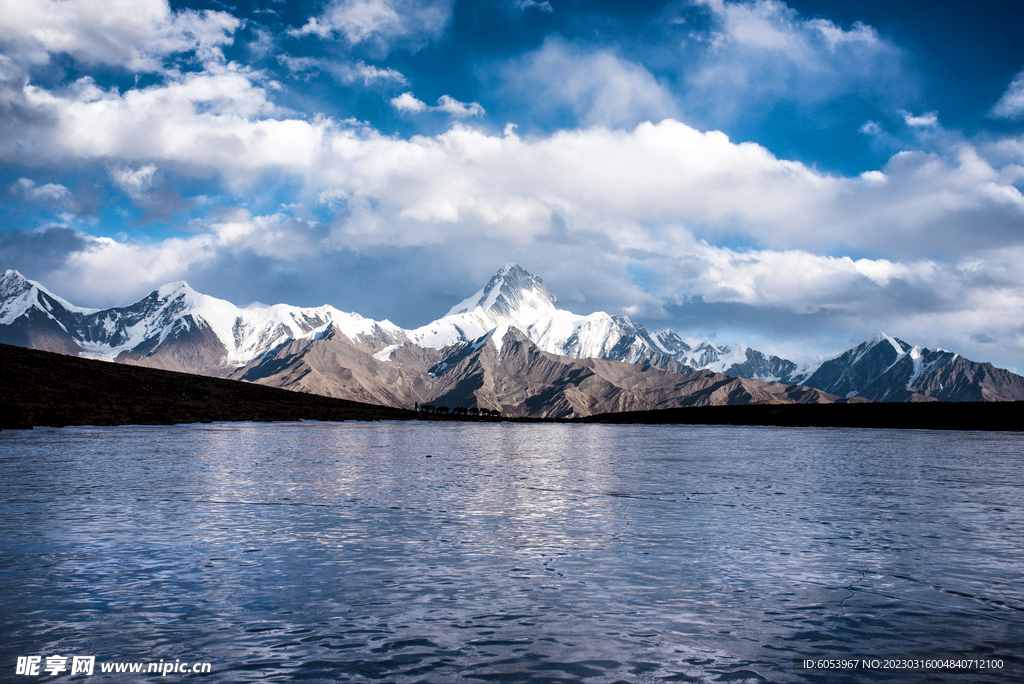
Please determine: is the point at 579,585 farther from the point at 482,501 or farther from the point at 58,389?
the point at 58,389

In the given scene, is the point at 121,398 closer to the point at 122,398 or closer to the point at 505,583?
the point at 122,398

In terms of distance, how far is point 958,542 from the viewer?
21625 millimetres

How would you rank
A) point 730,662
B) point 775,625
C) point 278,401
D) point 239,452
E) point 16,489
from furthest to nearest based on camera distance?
point 278,401 < point 239,452 < point 16,489 < point 775,625 < point 730,662

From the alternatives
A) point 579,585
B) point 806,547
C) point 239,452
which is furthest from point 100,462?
point 806,547

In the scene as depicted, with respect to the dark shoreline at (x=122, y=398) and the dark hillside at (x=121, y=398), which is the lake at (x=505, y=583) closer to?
the dark shoreline at (x=122, y=398)

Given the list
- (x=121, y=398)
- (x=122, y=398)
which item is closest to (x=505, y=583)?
(x=121, y=398)

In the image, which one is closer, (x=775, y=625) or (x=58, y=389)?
(x=775, y=625)

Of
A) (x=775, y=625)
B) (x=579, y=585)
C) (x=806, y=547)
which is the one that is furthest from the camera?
(x=806, y=547)

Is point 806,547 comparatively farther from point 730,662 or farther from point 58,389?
point 58,389

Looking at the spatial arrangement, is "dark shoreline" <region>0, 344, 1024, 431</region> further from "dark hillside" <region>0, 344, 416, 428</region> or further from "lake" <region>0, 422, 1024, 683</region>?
"lake" <region>0, 422, 1024, 683</region>

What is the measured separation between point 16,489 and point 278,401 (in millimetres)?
154586

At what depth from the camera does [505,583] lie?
16156mm

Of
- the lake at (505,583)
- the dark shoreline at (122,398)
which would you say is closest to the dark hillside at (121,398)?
the dark shoreline at (122,398)

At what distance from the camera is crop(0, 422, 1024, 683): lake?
1116 centimetres
